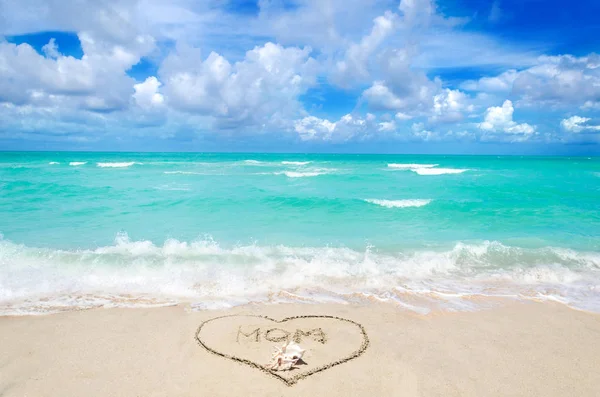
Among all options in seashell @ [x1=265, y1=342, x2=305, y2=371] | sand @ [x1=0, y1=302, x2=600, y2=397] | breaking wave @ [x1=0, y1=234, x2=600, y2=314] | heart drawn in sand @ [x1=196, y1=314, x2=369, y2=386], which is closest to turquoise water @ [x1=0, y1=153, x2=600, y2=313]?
breaking wave @ [x1=0, y1=234, x2=600, y2=314]

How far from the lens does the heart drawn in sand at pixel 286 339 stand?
4445mm

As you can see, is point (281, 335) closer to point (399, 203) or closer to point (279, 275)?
point (279, 275)

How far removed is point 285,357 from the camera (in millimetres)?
4285

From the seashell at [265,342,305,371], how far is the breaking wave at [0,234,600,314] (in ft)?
6.73

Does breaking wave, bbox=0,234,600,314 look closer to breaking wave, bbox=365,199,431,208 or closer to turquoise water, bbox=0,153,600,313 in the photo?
turquoise water, bbox=0,153,600,313

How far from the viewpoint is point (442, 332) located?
5.36 metres

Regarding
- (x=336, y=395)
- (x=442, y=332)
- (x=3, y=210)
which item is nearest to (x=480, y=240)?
(x=442, y=332)

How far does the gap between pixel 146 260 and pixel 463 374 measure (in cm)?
724

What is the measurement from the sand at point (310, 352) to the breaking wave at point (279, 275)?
61 cm

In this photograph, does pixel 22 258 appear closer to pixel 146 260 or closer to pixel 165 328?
pixel 146 260

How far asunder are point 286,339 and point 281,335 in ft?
0.43

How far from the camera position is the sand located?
13.4ft

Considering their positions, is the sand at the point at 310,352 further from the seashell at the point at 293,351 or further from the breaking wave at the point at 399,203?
the breaking wave at the point at 399,203

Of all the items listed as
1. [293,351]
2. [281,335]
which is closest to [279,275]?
[281,335]
